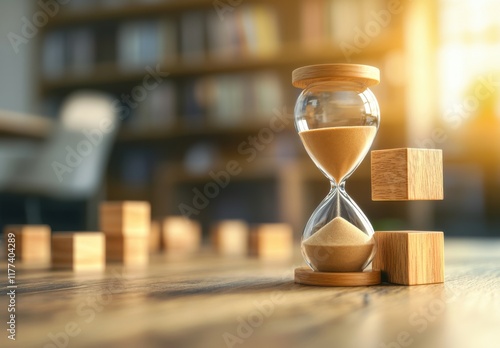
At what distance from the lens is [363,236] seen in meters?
0.93

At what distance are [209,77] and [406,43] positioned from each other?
139 cm

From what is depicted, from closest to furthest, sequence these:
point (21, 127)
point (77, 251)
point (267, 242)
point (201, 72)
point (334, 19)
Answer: point (77, 251) < point (267, 242) < point (21, 127) < point (334, 19) < point (201, 72)

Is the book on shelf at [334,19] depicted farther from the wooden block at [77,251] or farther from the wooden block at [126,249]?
the wooden block at [77,251]

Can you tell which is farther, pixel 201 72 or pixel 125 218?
pixel 201 72

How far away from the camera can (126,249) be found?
155 cm

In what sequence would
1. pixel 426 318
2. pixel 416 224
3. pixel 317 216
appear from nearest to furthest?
pixel 426 318, pixel 317 216, pixel 416 224

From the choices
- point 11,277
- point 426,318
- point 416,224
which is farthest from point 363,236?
point 416,224

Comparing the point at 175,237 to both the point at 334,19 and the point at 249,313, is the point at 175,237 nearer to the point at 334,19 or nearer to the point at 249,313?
the point at 249,313

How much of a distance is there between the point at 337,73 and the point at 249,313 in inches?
16.4

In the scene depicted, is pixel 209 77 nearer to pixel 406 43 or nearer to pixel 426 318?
pixel 406 43

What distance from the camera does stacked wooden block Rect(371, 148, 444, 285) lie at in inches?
36.3

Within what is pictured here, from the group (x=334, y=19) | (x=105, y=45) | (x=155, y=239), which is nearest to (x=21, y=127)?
(x=155, y=239)

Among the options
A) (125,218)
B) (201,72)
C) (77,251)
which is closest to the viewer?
(77,251)

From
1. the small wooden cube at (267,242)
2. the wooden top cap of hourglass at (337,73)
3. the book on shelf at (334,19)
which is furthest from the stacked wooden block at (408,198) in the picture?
the book on shelf at (334,19)
